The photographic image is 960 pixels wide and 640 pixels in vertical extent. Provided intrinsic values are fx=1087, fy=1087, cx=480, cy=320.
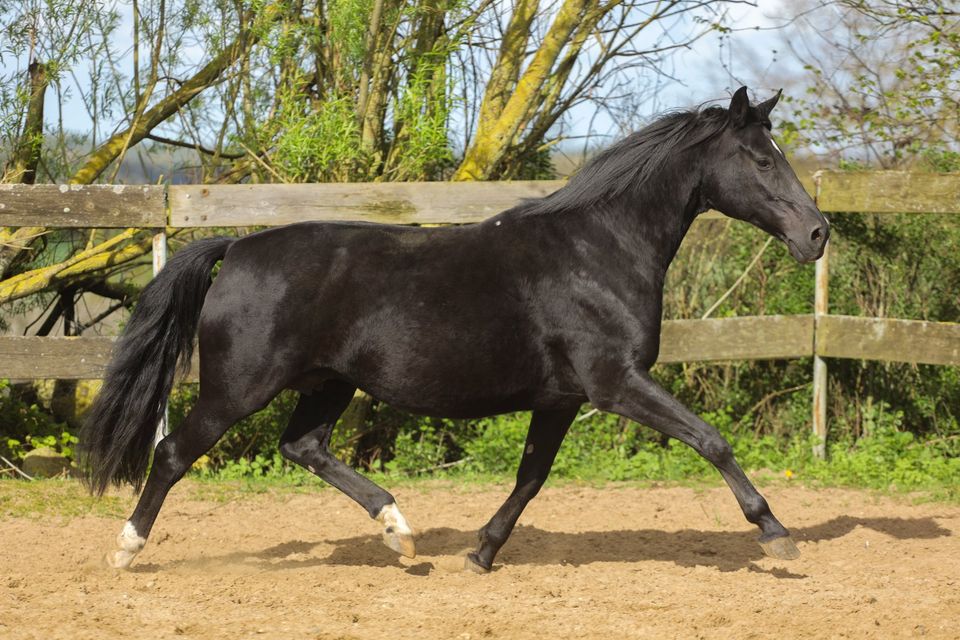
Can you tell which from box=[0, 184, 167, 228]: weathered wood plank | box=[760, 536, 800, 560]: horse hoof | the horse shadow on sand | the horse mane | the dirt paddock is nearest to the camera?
the dirt paddock

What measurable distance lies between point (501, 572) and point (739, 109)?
2364mm

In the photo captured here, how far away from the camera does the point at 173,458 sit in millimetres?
4820

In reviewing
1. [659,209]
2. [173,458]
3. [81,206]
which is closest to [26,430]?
[81,206]

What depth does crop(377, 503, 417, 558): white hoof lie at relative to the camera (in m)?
4.67

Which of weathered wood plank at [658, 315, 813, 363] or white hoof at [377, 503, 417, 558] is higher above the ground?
weathered wood plank at [658, 315, 813, 363]

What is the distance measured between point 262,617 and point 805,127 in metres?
6.45

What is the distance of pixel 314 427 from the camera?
5.18 metres

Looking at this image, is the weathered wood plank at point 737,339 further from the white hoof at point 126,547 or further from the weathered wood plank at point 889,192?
the white hoof at point 126,547

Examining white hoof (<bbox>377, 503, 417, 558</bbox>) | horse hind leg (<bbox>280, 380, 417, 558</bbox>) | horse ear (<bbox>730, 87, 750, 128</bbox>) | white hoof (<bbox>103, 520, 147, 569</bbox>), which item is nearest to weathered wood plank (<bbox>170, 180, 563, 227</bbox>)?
horse hind leg (<bbox>280, 380, 417, 558</bbox>)

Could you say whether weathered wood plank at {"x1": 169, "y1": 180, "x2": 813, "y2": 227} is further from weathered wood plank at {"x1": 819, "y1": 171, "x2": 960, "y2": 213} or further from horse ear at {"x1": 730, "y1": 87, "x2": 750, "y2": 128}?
horse ear at {"x1": 730, "y1": 87, "x2": 750, "y2": 128}

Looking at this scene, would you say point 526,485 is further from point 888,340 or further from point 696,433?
point 888,340

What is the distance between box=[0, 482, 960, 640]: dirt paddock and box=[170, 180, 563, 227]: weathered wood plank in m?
1.76

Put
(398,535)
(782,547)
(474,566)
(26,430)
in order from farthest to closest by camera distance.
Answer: (26,430), (474,566), (398,535), (782,547)

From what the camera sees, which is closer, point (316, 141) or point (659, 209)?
point (659, 209)
